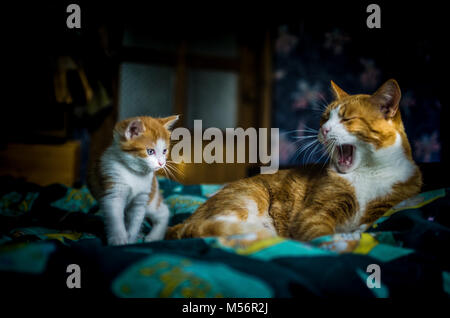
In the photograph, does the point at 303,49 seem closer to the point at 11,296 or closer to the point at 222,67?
the point at 222,67

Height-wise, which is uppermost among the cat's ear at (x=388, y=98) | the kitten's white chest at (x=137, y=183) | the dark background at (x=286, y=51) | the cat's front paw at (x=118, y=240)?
the dark background at (x=286, y=51)

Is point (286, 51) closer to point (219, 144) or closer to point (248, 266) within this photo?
point (219, 144)

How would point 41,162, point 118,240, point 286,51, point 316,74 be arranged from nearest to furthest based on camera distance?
1. point 118,240
2. point 41,162
3. point 316,74
4. point 286,51

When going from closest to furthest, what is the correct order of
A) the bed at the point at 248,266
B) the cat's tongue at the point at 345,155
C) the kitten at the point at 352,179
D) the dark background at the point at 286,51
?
the bed at the point at 248,266 < the kitten at the point at 352,179 < the cat's tongue at the point at 345,155 < the dark background at the point at 286,51

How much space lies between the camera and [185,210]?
133cm

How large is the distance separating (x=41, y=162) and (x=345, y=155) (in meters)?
2.16

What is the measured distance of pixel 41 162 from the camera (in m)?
2.28

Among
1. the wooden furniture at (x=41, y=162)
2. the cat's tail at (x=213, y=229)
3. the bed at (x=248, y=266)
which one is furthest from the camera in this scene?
the wooden furniture at (x=41, y=162)

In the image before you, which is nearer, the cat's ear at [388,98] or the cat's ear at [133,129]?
the cat's ear at [388,98]

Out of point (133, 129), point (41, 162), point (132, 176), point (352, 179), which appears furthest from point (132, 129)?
point (41, 162)

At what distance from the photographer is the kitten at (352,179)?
0.92 meters

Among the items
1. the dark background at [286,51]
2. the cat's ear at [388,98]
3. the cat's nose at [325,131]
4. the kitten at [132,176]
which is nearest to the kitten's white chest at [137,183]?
→ the kitten at [132,176]

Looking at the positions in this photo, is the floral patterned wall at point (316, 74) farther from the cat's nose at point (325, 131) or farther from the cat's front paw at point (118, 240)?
the cat's front paw at point (118, 240)

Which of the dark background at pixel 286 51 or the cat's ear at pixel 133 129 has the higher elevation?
the dark background at pixel 286 51
